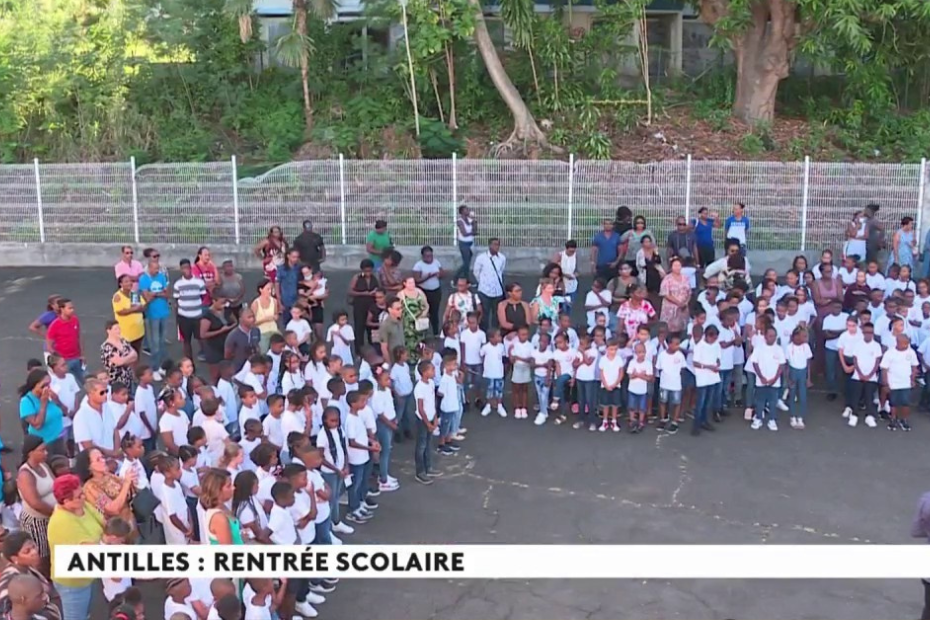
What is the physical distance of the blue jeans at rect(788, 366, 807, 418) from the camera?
11.6 metres

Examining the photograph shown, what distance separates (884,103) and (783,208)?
650cm

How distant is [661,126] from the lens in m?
21.7

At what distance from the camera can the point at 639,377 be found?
444 inches

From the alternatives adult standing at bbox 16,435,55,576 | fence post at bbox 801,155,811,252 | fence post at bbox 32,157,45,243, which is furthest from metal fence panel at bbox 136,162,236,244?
adult standing at bbox 16,435,55,576

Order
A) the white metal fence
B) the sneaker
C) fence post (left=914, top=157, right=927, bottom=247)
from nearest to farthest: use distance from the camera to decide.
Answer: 1. the sneaker
2. fence post (left=914, top=157, right=927, bottom=247)
3. the white metal fence

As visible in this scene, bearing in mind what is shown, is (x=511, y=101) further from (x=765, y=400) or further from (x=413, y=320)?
(x=765, y=400)

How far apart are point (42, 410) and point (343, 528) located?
2.79 m

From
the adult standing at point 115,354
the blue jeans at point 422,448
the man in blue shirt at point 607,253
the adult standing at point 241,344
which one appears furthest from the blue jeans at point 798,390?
the adult standing at point 115,354

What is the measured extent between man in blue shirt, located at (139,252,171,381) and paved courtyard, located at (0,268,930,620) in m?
1.69

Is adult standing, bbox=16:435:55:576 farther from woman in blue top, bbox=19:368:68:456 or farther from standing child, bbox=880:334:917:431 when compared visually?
standing child, bbox=880:334:917:431

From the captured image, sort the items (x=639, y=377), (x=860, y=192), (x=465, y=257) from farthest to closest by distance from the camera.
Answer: (x=860, y=192) < (x=465, y=257) < (x=639, y=377)

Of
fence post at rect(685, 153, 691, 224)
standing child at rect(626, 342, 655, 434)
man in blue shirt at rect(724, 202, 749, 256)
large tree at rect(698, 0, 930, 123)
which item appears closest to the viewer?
standing child at rect(626, 342, 655, 434)

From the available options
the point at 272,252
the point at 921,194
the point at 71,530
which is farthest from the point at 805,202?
the point at 71,530

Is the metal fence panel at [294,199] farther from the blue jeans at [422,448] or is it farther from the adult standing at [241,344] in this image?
the blue jeans at [422,448]
